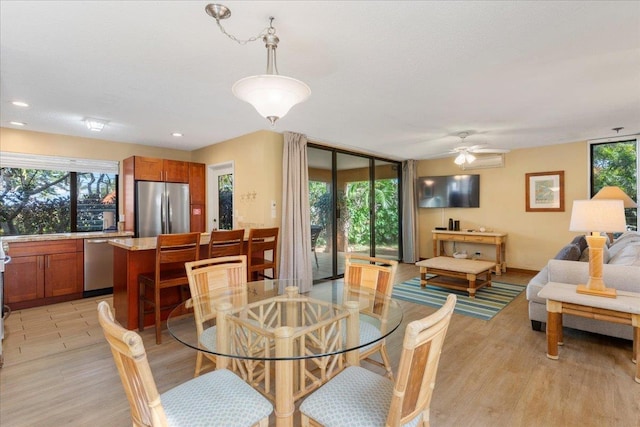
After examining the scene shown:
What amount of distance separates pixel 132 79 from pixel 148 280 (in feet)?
5.91

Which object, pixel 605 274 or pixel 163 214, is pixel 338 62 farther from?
pixel 163 214

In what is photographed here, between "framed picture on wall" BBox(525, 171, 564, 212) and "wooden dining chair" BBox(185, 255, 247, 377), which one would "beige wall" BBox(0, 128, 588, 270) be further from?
"wooden dining chair" BBox(185, 255, 247, 377)

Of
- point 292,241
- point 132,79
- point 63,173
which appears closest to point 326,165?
point 292,241

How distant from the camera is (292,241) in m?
4.40

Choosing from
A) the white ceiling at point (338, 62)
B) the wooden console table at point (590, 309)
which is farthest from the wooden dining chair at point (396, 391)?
the wooden console table at point (590, 309)

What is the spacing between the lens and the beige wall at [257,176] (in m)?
4.34

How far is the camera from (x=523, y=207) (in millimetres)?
5785

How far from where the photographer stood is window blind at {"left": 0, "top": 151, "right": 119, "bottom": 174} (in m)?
4.21

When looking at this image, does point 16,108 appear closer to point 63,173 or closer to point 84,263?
point 63,173

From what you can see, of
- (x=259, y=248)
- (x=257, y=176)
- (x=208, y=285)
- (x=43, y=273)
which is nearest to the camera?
(x=208, y=285)

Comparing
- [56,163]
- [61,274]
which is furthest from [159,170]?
[61,274]

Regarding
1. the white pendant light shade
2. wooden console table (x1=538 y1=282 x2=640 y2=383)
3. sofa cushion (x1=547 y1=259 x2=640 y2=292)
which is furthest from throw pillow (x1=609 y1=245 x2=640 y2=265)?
the white pendant light shade

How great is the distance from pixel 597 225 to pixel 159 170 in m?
5.47

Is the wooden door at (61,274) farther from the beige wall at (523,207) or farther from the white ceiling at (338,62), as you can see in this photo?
the beige wall at (523,207)
